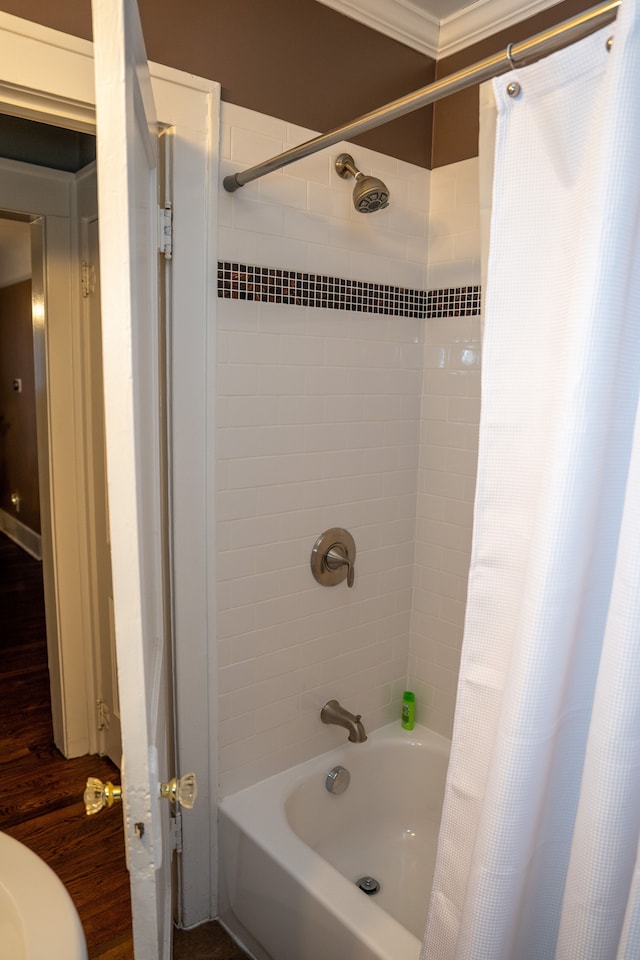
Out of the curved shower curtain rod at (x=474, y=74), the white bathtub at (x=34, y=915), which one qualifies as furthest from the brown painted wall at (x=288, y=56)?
the white bathtub at (x=34, y=915)

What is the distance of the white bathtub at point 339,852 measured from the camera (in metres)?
1.57

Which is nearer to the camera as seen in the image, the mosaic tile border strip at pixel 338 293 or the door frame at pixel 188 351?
the door frame at pixel 188 351

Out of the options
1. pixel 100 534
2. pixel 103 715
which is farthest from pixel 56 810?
pixel 100 534

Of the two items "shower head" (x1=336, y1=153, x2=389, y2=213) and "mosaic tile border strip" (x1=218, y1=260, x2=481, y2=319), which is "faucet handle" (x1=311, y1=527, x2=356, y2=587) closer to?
"mosaic tile border strip" (x1=218, y1=260, x2=481, y2=319)

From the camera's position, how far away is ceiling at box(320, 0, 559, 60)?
1.85 metres

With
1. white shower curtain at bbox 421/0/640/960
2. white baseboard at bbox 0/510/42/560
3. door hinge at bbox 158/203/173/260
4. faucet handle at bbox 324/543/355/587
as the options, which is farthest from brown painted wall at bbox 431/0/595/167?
white baseboard at bbox 0/510/42/560

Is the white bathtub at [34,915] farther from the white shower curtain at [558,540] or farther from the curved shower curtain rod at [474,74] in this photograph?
the curved shower curtain rod at [474,74]

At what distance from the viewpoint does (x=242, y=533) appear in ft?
6.02

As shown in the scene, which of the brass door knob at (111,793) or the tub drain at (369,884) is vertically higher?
the brass door knob at (111,793)

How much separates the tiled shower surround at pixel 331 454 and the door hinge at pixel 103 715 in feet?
3.07

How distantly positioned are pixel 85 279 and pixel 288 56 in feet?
3.69

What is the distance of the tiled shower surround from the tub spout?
33 millimetres

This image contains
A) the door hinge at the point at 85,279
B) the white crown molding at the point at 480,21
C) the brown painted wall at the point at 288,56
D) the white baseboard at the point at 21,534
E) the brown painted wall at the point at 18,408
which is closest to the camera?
the brown painted wall at the point at 288,56

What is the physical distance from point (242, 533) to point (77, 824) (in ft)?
4.37
